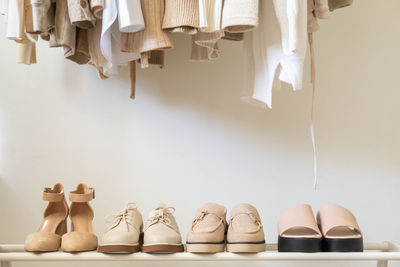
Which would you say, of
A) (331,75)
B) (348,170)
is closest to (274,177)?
(348,170)

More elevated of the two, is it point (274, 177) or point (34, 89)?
point (34, 89)

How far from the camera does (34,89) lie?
5.29ft

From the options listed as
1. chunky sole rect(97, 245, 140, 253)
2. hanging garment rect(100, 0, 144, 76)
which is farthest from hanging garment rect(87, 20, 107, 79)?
chunky sole rect(97, 245, 140, 253)

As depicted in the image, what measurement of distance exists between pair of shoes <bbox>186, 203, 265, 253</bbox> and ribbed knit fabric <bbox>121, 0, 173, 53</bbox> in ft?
1.51

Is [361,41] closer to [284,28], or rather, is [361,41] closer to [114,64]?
[284,28]

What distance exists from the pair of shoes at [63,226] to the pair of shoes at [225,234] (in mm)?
272

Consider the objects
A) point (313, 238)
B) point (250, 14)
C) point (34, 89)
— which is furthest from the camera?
point (34, 89)

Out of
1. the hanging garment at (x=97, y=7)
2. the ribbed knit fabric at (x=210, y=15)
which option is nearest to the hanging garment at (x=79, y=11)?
the hanging garment at (x=97, y=7)

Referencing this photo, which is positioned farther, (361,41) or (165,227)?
(361,41)

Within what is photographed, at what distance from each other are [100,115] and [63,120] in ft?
0.44

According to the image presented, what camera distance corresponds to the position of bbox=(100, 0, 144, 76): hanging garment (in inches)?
40.3

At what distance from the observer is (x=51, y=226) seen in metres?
1.25

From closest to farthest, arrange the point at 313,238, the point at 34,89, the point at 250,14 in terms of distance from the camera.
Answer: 1. the point at 250,14
2. the point at 313,238
3. the point at 34,89

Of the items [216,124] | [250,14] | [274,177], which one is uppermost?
[250,14]
